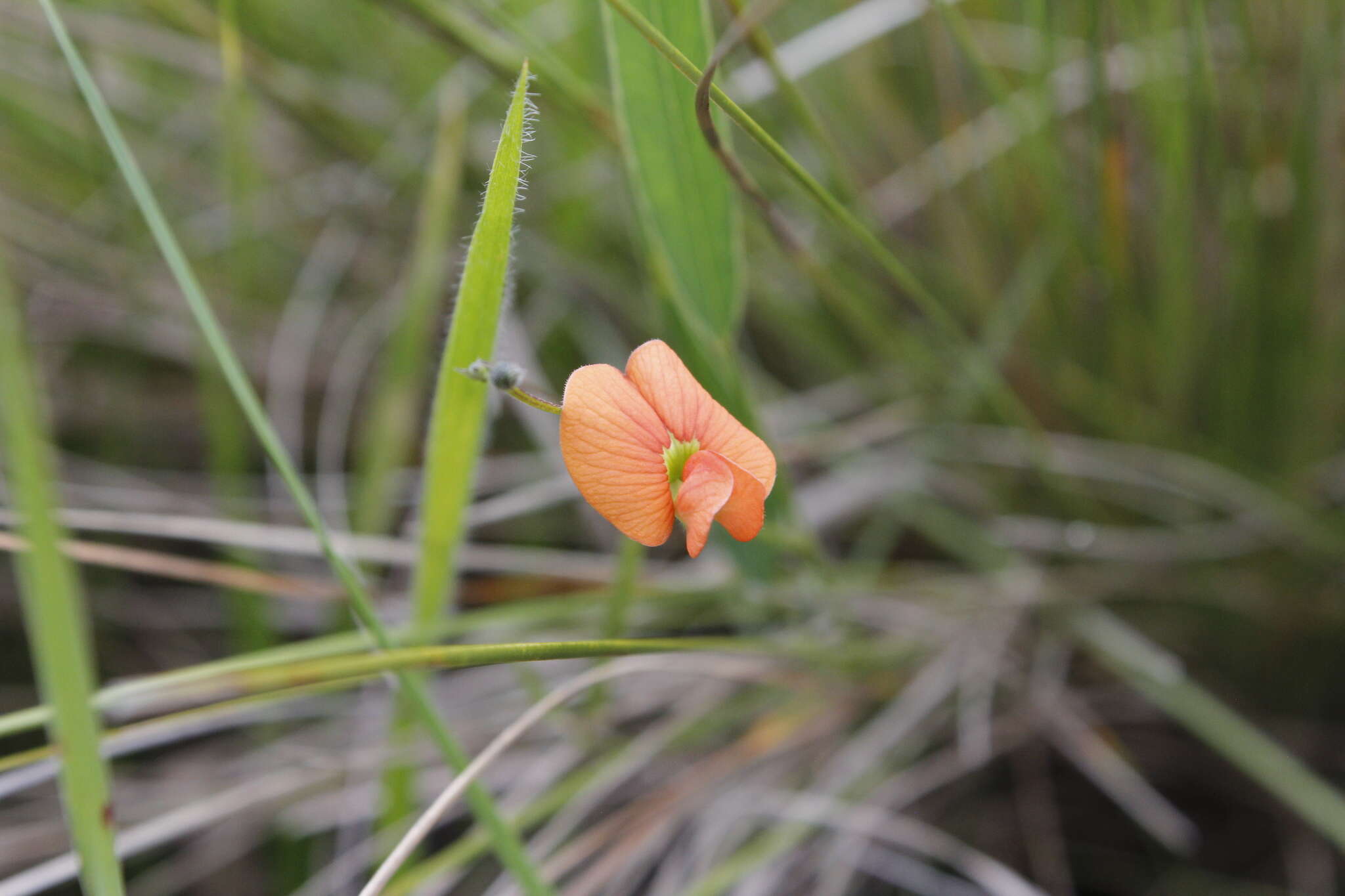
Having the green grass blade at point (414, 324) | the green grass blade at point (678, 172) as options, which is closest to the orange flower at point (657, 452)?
the green grass blade at point (678, 172)

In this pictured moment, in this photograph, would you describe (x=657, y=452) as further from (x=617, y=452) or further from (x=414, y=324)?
(x=414, y=324)

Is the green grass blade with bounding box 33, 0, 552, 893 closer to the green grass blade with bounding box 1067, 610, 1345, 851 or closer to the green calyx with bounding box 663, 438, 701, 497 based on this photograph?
the green calyx with bounding box 663, 438, 701, 497

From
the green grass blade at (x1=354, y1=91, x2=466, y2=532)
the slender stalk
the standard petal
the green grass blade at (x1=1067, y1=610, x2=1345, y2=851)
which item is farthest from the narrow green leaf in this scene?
the green grass blade at (x1=1067, y1=610, x2=1345, y2=851)

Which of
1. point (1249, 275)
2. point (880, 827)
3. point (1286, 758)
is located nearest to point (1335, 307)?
point (1249, 275)

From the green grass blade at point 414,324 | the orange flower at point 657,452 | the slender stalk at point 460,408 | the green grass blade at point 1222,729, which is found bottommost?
the green grass blade at point 1222,729

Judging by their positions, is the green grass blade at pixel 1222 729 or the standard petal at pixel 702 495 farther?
the green grass blade at pixel 1222 729

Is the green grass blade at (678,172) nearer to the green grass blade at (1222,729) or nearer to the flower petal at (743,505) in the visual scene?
the flower petal at (743,505)
